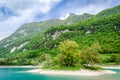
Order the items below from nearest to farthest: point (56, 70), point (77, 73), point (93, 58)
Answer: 1. point (77, 73)
2. point (56, 70)
3. point (93, 58)

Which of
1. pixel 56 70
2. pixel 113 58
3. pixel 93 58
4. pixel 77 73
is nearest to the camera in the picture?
pixel 77 73

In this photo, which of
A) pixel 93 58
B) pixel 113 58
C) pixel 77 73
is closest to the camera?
pixel 77 73

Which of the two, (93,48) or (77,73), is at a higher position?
(93,48)

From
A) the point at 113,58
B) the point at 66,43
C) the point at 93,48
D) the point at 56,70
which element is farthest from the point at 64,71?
the point at 113,58

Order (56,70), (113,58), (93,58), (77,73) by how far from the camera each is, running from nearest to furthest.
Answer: (77,73), (56,70), (93,58), (113,58)

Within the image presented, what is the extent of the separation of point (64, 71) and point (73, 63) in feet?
42.1

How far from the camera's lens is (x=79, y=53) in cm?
13275

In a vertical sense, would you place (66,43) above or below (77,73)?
above

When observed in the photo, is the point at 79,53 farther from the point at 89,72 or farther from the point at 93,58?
the point at 89,72

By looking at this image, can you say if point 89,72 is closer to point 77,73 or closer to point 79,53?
point 77,73

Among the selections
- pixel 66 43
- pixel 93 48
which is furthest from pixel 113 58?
pixel 66 43

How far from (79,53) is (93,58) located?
848 centimetres

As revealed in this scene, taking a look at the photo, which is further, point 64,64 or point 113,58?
point 113,58

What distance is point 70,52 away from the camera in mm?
125250
